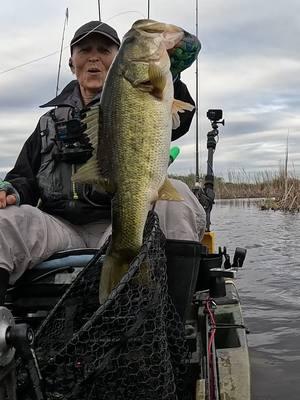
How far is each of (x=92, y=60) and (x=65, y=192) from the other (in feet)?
3.43

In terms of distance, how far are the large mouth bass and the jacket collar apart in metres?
1.18

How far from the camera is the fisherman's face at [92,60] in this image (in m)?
4.00

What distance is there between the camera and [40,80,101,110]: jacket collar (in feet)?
12.7

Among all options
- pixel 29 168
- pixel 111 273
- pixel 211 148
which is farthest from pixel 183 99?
pixel 211 148

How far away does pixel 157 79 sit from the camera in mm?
2578

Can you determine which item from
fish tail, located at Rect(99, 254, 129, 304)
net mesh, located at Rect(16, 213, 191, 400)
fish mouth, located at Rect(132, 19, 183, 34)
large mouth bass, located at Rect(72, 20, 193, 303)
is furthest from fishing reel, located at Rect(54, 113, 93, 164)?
net mesh, located at Rect(16, 213, 191, 400)

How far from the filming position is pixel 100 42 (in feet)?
13.2

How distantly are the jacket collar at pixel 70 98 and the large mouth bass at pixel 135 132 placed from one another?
1184 millimetres

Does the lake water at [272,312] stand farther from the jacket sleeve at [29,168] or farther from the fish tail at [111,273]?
the jacket sleeve at [29,168]

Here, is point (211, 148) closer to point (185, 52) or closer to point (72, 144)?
point (72, 144)

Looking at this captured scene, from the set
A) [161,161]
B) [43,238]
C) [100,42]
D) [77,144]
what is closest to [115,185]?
[161,161]

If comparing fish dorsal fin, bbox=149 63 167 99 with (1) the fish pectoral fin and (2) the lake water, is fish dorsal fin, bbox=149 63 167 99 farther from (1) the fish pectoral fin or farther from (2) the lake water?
(2) the lake water

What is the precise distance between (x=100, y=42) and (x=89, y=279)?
1887mm

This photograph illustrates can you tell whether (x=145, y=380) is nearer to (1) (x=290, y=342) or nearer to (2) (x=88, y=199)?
(2) (x=88, y=199)
